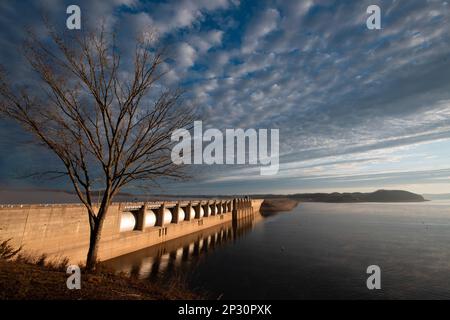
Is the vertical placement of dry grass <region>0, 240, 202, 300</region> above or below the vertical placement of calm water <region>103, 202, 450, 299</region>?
above

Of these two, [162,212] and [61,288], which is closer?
[61,288]

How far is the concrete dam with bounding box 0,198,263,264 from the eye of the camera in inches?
843

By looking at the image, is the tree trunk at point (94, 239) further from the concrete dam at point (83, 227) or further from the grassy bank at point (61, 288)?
the concrete dam at point (83, 227)

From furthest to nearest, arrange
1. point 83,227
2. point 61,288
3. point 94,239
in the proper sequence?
point 83,227, point 94,239, point 61,288

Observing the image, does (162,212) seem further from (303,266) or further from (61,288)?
(61,288)

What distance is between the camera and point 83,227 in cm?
2789

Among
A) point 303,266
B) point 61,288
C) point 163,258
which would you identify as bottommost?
point 163,258

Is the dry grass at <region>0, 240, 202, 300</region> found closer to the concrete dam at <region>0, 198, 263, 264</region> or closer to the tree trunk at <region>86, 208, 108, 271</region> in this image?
the tree trunk at <region>86, 208, 108, 271</region>

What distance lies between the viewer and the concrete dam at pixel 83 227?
70.3 ft

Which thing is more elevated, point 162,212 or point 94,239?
point 94,239

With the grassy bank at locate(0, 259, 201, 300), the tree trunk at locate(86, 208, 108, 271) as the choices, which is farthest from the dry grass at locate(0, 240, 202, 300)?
the tree trunk at locate(86, 208, 108, 271)

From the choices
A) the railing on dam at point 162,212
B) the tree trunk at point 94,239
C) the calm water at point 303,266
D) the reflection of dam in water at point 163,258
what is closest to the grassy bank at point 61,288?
the tree trunk at point 94,239

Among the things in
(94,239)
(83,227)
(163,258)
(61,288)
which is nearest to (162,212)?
(163,258)
